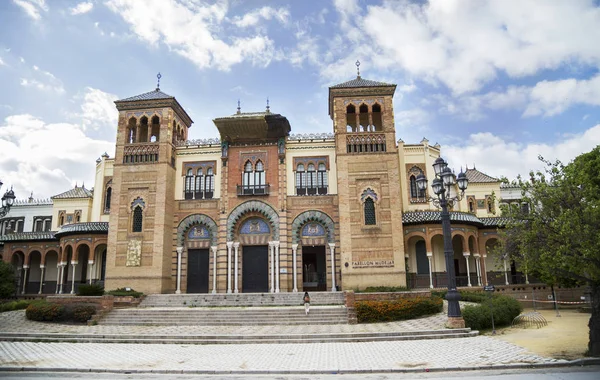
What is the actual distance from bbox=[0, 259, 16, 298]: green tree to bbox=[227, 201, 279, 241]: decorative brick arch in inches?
533

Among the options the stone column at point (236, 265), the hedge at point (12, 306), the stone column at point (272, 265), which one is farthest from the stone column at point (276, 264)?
the hedge at point (12, 306)

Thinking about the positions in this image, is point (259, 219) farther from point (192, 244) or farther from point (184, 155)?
point (184, 155)

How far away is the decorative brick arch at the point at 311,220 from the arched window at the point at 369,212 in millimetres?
2218

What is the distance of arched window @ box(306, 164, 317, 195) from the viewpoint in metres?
27.7

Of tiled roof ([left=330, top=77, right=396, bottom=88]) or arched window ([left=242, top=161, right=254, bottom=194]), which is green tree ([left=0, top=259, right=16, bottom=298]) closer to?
arched window ([left=242, top=161, right=254, bottom=194])

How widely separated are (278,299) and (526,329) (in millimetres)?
11385

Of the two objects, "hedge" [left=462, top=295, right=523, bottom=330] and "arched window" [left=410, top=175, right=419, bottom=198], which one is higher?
"arched window" [left=410, top=175, right=419, bottom=198]

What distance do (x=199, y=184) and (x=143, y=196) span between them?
11.3 ft

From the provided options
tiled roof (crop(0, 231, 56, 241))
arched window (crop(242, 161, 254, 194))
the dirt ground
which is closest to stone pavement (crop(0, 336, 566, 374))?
the dirt ground

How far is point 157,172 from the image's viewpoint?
2747cm

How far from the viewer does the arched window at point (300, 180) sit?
27734 millimetres

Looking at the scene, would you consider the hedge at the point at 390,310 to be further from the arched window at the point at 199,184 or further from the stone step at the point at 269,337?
the arched window at the point at 199,184

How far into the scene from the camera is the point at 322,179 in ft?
91.5

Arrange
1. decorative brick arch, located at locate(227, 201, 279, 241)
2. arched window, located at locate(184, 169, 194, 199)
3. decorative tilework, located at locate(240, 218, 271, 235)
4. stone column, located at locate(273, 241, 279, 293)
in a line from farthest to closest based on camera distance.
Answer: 1. arched window, located at locate(184, 169, 194, 199)
2. decorative tilework, located at locate(240, 218, 271, 235)
3. decorative brick arch, located at locate(227, 201, 279, 241)
4. stone column, located at locate(273, 241, 279, 293)
